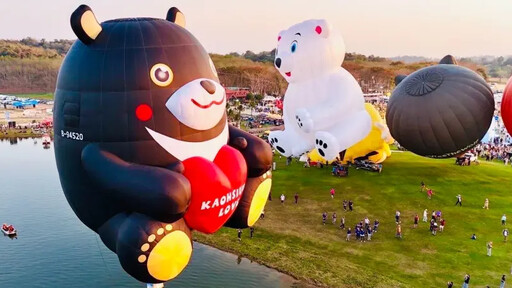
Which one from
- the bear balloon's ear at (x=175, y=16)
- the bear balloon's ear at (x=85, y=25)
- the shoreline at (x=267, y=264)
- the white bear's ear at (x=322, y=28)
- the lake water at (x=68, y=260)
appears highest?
the white bear's ear at (x=322, y=28)

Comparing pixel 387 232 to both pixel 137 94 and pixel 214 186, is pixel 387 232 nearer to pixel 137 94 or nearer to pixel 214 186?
pixel 214 186

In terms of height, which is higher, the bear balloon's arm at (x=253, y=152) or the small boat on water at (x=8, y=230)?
the bear balloon's arm at (x=253, y=152)

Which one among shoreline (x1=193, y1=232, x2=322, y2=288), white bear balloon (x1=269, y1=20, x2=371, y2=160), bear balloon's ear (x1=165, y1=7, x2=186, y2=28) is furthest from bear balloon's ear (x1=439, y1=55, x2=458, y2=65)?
bear balloon's ear (x1=165, y1=7, x2=186, y2=28)

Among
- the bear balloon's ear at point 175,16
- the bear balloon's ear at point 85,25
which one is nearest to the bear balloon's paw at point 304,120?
the bear balloon's ear at point 175,16

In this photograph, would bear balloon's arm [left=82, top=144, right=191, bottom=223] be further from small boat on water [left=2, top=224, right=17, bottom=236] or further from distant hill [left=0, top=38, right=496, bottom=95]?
distant hill [left=0, top=38, right=496, bottom=95]

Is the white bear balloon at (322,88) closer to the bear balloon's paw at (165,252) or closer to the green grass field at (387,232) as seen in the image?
the green grass field at (387,232)

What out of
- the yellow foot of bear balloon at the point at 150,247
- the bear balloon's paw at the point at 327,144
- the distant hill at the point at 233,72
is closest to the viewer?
the yellow foot of bear balloon at the point at 150,247

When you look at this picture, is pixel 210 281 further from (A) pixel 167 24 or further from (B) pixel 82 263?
(A) pixel 167 24

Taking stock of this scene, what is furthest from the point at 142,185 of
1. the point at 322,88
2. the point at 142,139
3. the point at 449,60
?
the point at 449,60
